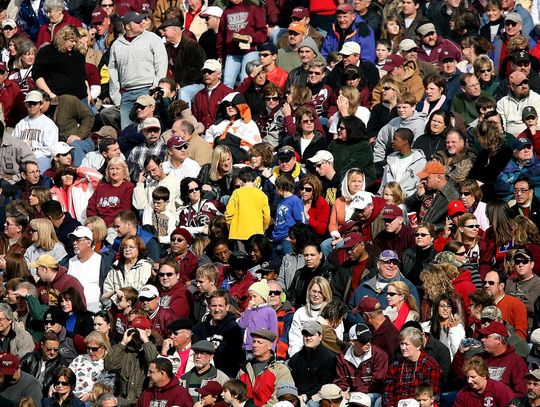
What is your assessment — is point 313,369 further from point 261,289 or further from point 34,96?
point 34,96

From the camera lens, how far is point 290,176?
768 inches

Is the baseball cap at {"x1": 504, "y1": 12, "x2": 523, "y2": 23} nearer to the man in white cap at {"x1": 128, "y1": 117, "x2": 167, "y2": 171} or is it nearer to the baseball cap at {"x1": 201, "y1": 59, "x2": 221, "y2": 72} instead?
the baseball cap at {"x1": 201, "y1": 59, "x2": 221, "y2": 72}

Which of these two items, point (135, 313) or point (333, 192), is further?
point (333, 192)

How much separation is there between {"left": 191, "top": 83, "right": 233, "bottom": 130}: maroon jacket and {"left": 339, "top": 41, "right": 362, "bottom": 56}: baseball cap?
4.81 ft

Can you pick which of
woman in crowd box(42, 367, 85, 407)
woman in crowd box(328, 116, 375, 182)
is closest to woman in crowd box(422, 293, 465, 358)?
woman in crowd box(42, 367, 85, 407)

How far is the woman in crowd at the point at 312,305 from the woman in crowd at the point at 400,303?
67 centimetres

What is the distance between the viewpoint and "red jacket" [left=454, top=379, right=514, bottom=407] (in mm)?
15469

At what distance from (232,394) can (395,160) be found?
15.5ft

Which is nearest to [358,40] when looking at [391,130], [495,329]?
[391,130]

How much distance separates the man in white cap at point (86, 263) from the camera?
19.1 meters

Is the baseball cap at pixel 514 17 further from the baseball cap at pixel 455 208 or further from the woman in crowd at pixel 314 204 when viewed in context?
the baseball cap at pixel 455 208

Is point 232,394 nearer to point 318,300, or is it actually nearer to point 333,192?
point 318,300

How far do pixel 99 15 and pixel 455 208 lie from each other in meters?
8.08

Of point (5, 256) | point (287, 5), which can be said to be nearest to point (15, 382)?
point (5, 256)
